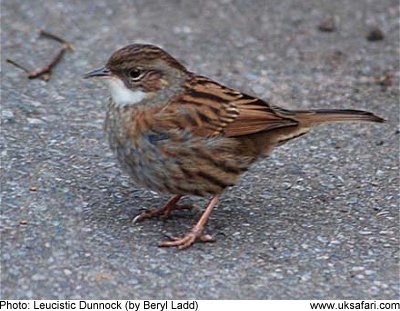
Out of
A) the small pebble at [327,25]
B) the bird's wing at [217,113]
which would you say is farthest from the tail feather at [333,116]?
the small pebble at [327,25]

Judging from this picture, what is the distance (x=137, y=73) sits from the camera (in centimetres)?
652

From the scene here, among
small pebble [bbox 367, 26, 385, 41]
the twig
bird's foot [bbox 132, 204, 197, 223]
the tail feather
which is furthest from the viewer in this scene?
small pebble [bbox 367, 26, 385, 41]

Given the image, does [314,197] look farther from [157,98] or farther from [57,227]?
[57,227]

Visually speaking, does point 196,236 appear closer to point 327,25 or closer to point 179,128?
point 179,128

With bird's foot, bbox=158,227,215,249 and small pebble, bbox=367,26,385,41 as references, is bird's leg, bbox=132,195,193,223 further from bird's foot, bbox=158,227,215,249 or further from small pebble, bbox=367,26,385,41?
small pebble, bbox=367,26,385,41

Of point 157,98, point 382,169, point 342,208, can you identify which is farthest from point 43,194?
point 382,169

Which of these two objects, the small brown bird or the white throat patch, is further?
the white throat patch

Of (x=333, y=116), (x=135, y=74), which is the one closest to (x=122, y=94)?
(x=135, y=74)

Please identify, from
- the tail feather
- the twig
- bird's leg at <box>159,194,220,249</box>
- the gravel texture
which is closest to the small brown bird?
bird's leg at <box>159,194,220,249</box>

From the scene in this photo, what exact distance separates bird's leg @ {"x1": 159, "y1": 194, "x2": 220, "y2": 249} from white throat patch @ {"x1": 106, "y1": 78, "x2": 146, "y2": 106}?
77 cm

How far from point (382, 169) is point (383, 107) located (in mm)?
1151

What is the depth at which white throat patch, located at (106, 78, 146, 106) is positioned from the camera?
21.3 ft

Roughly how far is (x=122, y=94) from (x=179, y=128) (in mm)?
430

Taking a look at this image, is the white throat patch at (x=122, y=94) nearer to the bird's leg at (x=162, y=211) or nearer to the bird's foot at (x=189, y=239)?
the bird's leg at (x=162, y=211)
